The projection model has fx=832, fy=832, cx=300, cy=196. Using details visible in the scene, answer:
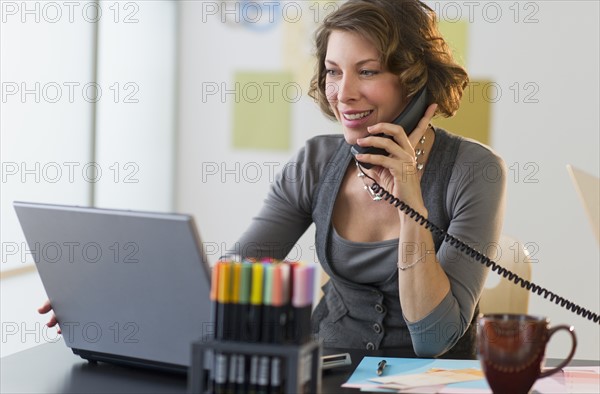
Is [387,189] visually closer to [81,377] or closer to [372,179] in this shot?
[372,179]

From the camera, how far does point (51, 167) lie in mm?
2678

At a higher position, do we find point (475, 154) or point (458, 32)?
point (458, 32)

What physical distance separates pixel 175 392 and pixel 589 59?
253 cm

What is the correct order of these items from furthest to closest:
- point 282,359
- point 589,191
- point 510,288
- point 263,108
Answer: point 263,108 < point 589,191 < point 510,288 < point 282,359

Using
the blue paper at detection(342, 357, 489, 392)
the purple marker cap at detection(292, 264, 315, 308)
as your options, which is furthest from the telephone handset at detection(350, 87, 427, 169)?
the purple marker cap at detection(292, 264, 315, 308)

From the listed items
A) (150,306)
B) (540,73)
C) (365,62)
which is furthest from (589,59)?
(150,306)

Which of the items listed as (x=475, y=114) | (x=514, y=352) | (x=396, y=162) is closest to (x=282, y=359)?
(x=514, y=352)

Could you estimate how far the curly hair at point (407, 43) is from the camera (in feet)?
5.77

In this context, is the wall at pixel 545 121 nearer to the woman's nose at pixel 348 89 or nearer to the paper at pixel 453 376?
the woman's nose at pixel 348 89

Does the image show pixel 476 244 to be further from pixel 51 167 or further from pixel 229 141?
pixel 229 141

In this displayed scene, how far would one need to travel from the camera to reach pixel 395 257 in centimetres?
171

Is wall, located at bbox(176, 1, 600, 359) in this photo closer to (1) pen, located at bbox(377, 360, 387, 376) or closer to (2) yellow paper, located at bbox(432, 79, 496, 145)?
(2) yellow paper, located at bbox(432, 79, 496, 145)

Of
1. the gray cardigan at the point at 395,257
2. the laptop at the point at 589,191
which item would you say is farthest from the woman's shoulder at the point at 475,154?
the laptop at the point at 589,191

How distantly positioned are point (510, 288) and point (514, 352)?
930 millimetres
